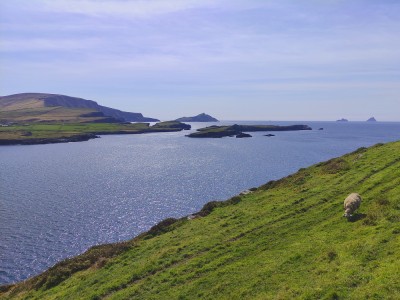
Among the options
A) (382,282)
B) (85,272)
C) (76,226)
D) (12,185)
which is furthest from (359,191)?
(12,185)

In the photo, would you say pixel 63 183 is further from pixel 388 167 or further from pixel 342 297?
pixel 342 297

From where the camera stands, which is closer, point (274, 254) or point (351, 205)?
point (274, 254)

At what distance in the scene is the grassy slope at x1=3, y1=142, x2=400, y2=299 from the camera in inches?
869

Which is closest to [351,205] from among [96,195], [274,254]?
[274,254]

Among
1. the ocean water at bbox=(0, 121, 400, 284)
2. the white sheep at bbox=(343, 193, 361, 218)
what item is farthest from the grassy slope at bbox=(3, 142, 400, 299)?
the ocean water at bbox=(0, 121, 400, 284)

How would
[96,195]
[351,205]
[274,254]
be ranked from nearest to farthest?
[274,254] → [351,205] → [96,195]

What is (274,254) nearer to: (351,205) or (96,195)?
(351,205)

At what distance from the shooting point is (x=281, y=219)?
36.2 meters

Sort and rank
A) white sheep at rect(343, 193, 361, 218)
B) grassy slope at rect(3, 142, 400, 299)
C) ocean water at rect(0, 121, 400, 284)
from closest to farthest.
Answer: grassy slope at rect(3, 142, 400, 299) < white sheep at rect(343, 193, 361, 218) < ocean water at rect(0, 121, 400, 284)

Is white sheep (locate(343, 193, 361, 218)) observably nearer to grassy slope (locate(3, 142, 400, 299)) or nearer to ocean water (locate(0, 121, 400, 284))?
grassy slope (locate(3, 142, 400, 299))

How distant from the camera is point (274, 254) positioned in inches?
1118

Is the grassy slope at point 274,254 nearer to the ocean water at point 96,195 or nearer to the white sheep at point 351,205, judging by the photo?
the white sheep at point 351,205

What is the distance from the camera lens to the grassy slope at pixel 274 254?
22062mm

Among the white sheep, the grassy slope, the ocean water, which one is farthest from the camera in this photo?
the ocean water
